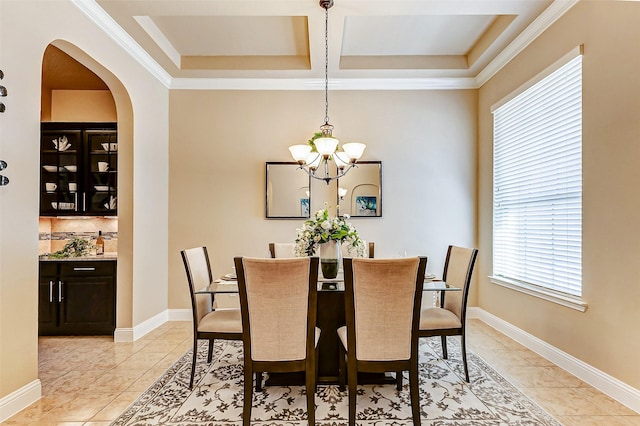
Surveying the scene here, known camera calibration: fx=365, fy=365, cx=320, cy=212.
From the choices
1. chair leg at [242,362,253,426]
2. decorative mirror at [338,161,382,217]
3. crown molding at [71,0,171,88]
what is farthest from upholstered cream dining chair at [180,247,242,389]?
crown molding at [71,0,171,88]

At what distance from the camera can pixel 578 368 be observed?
9.15 feet

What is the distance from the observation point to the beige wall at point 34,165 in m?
2.27

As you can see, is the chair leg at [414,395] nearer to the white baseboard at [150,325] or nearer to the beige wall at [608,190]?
the beige wall at [608,190]

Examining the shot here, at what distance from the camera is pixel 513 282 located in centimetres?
373

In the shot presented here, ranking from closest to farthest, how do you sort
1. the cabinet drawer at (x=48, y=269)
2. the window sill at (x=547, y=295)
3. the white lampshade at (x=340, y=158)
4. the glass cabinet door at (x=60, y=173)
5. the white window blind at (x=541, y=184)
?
the window sill at (x=547, y=295) → the white window blind at (x=541, y=184) → the white lampshade at (x=340, y=158) → the cabinet drawer at (x=48, y=269) → the glass cabinet door at (x=60, y=173)

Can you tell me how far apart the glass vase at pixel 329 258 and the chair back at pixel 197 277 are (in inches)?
38.1

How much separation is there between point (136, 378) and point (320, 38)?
3381 millimetres

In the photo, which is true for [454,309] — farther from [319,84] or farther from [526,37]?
[319,84]

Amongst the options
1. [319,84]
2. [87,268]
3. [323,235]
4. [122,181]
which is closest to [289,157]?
[319,84]

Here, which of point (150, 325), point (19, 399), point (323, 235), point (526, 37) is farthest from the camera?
point (150, 325)

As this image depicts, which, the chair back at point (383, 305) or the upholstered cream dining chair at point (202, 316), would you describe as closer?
the chair back at point (383, 305)

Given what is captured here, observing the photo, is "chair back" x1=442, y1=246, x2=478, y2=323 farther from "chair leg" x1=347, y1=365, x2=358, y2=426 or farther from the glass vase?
"chair leg" x1=347, y1=365, x2=358, y2=426

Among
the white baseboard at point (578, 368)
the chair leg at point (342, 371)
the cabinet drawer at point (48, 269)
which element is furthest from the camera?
the cabinet drawer at point (48, 269)

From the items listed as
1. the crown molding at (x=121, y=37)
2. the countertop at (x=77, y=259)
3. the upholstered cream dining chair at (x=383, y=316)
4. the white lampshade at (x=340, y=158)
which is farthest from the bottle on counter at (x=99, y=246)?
the upholstered cream dining chair at (x=383, y=316)
